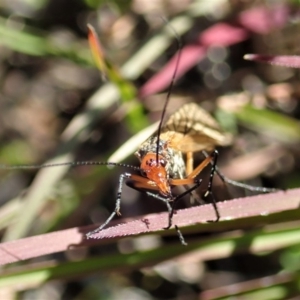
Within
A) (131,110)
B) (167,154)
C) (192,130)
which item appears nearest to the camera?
(167,154)

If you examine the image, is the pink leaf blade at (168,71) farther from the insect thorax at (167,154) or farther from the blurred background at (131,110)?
the insect thorax at (167,154)

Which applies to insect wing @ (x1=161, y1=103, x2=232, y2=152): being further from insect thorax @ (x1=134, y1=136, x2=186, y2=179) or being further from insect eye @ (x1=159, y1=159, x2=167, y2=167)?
insect eye @ (x1=159, y1=159, x2=167, y2=167)

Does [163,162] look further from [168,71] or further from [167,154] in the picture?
[168,71]

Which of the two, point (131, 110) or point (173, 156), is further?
point (131, 110)

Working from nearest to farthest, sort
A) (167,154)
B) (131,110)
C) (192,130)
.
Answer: (167,154) < (192,130) < (131,110)

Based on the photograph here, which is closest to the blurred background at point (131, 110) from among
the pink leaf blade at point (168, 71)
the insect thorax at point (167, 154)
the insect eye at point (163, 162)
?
the pink leaf blade at point (168, 71)

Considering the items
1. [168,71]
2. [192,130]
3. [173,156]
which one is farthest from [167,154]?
[168,71]

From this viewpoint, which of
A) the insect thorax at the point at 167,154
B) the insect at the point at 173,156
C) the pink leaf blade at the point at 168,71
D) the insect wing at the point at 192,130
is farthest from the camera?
the pink leaf blade at the point at 168,71

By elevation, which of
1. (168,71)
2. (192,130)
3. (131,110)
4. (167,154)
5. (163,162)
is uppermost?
(168,71)

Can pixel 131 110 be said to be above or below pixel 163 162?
above
